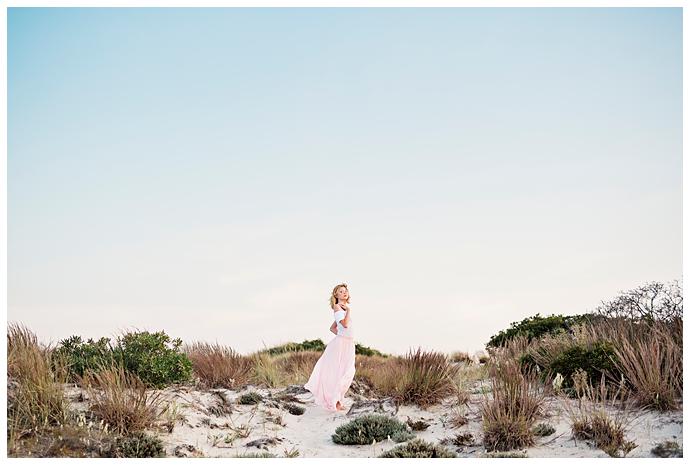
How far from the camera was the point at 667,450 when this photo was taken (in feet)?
27.0

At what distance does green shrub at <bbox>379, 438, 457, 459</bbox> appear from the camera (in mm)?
8625

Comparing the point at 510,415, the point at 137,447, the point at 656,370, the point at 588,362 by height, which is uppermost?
the point at 588,362

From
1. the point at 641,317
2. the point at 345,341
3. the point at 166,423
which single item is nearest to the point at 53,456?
the point at 166,423

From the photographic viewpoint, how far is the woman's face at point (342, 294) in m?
11.5

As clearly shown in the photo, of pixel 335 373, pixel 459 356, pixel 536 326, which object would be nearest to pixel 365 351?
pixel 459 356

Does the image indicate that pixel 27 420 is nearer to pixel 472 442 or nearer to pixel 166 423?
pixel 166 423

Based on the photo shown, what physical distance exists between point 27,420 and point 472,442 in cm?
589

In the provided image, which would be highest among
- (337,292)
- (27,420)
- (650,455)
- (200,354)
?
(337,292)

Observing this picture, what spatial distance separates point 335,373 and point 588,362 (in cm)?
419

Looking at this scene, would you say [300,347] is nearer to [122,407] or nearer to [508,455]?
[122,407]

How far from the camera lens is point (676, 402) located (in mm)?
9523

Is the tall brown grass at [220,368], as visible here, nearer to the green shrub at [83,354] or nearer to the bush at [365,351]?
the green shrub at [83,354]

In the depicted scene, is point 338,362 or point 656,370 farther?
point 338,362

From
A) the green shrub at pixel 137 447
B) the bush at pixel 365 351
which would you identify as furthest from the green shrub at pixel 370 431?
the bush at pixel 365 351
